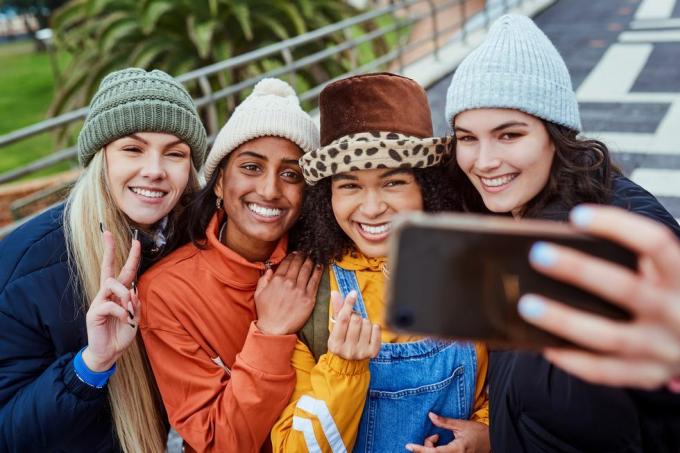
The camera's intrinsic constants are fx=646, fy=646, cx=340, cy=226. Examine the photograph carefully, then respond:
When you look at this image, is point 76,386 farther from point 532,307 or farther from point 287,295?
point 532,307

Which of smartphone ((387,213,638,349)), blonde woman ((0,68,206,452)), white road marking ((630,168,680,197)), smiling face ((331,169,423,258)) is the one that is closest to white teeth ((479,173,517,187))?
smiling face ((331,169,423,258))

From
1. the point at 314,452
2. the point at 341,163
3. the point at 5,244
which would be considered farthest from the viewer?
the point at 5,244

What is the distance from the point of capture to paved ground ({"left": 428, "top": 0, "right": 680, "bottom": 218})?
5266mm

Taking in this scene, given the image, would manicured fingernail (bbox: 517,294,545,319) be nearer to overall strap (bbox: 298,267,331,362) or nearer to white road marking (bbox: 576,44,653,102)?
overall strap (bbox: 298,267,331,362)

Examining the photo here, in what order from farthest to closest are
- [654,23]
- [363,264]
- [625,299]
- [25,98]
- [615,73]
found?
[25,98], [654,23], [615,73], [363,264], [625,299]

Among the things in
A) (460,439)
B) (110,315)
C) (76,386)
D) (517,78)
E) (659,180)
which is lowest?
(659,180)

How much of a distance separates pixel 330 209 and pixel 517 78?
0.78 metres

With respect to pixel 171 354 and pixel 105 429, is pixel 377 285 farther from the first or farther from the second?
pixel 105 429

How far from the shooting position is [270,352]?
204 centimetres

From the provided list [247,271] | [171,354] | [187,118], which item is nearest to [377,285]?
[247,271]

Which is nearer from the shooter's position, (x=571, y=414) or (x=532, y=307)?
(x=532, y=307)

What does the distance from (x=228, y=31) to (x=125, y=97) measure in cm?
624

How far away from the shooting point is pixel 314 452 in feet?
6.51

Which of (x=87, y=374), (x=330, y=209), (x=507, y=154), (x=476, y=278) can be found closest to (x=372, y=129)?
Answer: (x=330, y=209)
